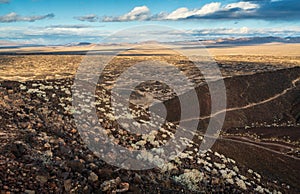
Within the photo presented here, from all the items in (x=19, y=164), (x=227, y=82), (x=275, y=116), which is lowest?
(x=275, y=116)

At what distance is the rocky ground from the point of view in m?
7.20

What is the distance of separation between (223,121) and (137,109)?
65.3 feet

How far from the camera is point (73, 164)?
25.7 feet

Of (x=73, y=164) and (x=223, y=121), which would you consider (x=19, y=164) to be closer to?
(x=73, y=164)

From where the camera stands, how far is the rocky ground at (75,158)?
720 cm

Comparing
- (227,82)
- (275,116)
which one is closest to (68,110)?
(275,116)

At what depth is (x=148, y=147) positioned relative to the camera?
1062 cm

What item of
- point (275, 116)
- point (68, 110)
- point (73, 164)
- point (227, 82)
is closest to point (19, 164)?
point (73, 164)

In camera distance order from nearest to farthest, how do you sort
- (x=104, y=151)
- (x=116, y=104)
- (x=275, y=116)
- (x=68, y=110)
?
(x=104, y=151) < (x=68, y=110) < (x=116, y=104) < (x=275, y=116)

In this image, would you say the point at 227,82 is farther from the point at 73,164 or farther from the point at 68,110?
the point at 73,164

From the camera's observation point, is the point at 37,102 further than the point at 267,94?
No

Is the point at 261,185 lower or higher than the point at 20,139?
lower

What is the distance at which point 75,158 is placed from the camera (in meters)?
8.34

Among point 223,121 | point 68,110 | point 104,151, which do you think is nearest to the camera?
point 104,151
